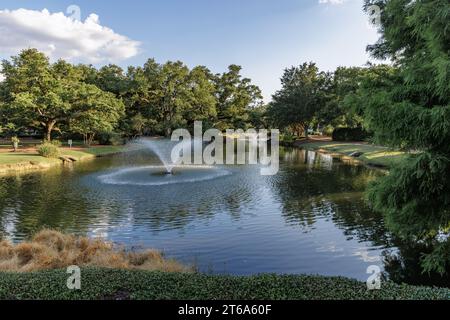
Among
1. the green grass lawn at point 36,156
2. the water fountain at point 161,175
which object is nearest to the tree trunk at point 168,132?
the green grass lawn at point 36,156

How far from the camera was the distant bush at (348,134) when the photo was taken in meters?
55.4

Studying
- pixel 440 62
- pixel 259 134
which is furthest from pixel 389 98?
pixel 259 134

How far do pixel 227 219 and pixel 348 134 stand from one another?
4655 centimetres

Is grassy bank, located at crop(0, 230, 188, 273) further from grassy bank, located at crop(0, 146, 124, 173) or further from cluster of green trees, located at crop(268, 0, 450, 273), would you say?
grassy bank, located at crop(0, 146, 124, 173)

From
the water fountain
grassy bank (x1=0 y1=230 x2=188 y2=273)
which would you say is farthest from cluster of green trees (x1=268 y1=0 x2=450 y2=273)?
the water fountain

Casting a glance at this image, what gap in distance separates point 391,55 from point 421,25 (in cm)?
319

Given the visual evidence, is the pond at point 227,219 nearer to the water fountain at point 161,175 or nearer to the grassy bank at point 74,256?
the water fountain at point 161,175

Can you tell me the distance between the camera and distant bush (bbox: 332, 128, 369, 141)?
55.4 metres

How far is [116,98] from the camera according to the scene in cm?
6159

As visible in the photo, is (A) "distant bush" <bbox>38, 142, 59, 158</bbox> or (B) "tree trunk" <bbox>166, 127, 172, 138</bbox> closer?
(A) "distant bush" <bbox>38, 142, 59, 158</bbox>

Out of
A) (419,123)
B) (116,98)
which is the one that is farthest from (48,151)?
(419,123)

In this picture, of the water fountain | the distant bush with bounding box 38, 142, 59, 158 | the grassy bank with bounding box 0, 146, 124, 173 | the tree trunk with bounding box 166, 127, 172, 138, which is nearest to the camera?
the water fountain

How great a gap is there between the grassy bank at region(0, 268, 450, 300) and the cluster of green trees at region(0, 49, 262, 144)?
41.3m

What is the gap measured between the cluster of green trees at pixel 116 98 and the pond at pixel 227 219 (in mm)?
21865
